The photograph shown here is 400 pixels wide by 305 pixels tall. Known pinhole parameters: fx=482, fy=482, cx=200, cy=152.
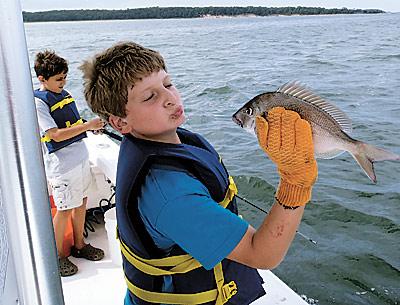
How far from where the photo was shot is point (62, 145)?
360 cm

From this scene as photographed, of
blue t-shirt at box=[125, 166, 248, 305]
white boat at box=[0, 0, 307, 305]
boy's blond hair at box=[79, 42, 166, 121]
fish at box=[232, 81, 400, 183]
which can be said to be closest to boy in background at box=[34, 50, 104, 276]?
boy's blond hair at box=[79, 42, 166, 121]

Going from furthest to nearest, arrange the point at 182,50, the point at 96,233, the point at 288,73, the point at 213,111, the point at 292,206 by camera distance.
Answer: the point at 182,50 → the point at 288,73 → the point at 213,111 → the point at 96,233 → the point at 292,206

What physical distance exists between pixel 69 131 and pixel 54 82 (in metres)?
0.42

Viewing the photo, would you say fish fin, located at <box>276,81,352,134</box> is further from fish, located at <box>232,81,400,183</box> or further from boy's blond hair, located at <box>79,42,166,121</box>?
boy's blond hair, located at <box>79,42,166,121</box>

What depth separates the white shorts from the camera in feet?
12.0

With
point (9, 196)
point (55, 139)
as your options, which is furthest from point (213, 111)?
point (9, 196)

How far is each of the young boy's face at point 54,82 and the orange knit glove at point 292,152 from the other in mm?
2562

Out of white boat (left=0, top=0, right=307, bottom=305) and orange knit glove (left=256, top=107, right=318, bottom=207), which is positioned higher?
white boat (left=0, top=0, right=307, bottom=305)

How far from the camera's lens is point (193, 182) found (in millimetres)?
1461

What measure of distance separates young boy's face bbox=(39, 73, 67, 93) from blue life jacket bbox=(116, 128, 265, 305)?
7.08 feet

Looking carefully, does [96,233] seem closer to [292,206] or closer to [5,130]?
[292,206]

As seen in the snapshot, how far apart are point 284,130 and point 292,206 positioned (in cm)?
23

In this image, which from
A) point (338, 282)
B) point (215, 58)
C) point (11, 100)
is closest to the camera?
point (11, 100)

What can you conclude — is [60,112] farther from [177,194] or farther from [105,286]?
[177,194]
